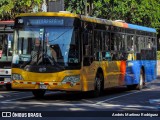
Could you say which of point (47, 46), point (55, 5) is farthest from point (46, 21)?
point (55, 5)

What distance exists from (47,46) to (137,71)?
23.9 ft

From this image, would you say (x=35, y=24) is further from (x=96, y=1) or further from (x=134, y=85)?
(x=96, y=1)

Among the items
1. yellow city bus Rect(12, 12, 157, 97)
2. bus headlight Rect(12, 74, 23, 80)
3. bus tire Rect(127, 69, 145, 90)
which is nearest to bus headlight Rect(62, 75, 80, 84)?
yellow city bus Rect(12, 12, 157, 97)

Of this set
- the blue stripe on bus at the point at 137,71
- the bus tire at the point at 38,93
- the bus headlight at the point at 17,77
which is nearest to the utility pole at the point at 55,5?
the blue stripe on bus at the point at 137,71

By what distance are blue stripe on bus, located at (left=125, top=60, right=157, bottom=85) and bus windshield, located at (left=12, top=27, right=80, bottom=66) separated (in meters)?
5.60

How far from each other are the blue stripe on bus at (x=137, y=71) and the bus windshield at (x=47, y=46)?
5.60 meters

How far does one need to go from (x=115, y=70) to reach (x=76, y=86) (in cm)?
395

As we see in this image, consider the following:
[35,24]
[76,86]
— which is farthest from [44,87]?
[35,24]

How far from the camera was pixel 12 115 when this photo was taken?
32.3ft

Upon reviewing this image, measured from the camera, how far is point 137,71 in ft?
78.6

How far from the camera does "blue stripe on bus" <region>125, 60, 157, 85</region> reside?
22906 mm

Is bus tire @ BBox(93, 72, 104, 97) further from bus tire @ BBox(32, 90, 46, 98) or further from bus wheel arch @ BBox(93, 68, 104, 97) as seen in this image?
bus tire @ BBox(32, 90, 46, 98)

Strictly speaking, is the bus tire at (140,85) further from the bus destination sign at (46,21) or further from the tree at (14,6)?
the tree at (14,6)

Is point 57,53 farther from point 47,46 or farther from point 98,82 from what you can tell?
point 98,82
